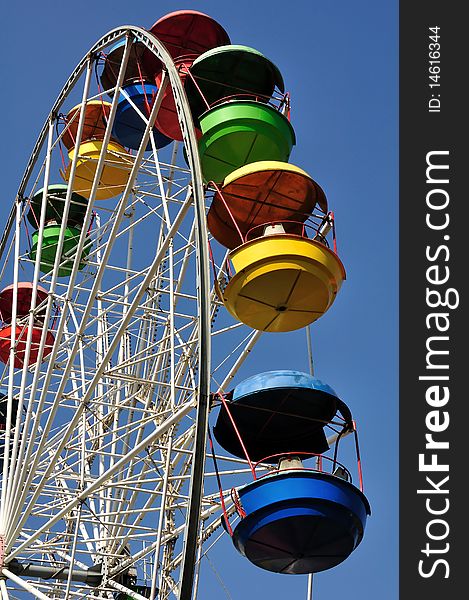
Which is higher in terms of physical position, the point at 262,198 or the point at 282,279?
the point at 262,198

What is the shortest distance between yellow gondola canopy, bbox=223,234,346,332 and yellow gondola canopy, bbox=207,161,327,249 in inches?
42.7

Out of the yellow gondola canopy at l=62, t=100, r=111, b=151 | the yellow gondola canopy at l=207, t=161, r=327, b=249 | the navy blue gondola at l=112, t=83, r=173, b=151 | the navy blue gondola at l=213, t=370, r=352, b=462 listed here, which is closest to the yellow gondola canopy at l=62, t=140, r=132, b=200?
the yellow gondola canopy at l=62, t=100, r=111, b=151

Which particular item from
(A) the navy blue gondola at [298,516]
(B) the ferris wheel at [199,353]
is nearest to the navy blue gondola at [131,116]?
(B) the ferris wheel at [199,353]

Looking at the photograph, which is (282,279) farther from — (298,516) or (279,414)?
(298,516)

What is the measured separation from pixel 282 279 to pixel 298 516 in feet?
8.69

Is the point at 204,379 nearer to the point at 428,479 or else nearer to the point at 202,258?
the point at 202,258

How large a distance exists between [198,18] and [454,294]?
8.24 metres

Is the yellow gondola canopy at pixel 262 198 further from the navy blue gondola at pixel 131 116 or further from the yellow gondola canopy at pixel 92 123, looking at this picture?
the yellow gondola canopy at pixel 92 123

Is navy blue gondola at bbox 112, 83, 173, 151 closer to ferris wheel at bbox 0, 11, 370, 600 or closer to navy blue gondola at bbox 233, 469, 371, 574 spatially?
ferris wheel at bbox 0, 11, 370, 600

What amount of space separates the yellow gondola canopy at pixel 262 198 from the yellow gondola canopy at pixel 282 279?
1084 millimetres

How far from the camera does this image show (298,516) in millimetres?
A: 10289

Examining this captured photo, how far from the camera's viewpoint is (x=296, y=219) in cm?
1328

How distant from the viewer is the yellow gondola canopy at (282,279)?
11337 millimetres

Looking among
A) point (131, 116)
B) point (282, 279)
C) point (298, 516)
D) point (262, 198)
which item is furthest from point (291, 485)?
point (131, 116)
